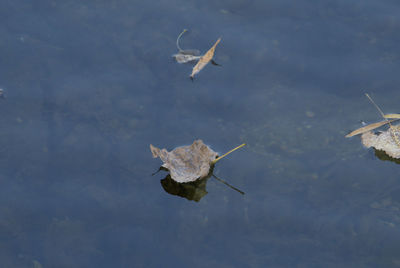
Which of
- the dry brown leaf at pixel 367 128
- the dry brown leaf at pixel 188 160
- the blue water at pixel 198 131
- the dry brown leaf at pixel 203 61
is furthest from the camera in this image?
the dry brown leaf at pixel 203 61

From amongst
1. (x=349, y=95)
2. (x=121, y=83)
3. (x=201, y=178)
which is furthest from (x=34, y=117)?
(x=349, y=95)

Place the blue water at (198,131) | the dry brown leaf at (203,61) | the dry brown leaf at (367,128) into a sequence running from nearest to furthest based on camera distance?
the blue water at (198,131) → the dry brown leaf at (367,128) → the dry brown leaf at (203,61)

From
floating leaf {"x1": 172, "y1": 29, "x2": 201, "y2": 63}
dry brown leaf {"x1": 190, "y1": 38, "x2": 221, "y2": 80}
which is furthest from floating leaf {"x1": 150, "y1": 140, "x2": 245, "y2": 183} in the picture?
floating leaf {"x1": 172, "y1": 29, "x2": 201, "y2": 63}

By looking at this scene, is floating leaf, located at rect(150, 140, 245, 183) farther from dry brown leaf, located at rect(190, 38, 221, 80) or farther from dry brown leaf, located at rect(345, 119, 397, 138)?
dry brown leaf, located at rect(345, 119, 397, 138)

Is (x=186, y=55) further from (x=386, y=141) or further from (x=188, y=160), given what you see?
(x=386, y=141)

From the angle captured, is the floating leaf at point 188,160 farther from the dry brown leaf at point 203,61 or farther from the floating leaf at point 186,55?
the floating leaf at point 186,55

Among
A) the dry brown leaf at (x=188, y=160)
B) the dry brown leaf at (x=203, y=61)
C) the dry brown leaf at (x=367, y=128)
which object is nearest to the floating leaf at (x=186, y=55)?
the dry brown leaf at (x=203, y=61)
